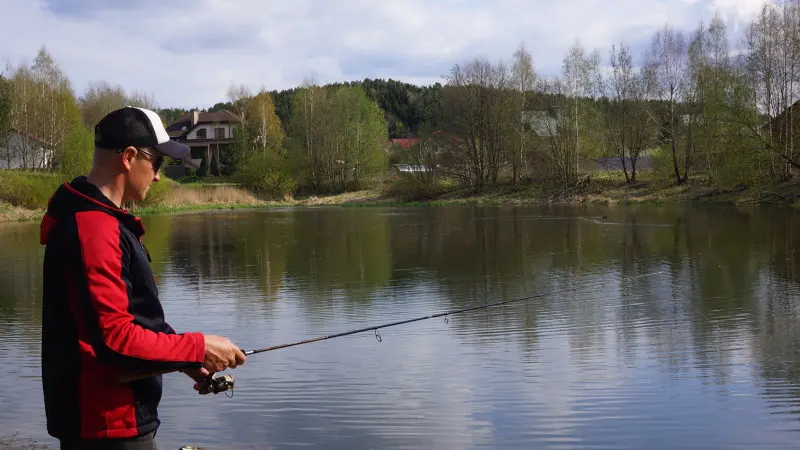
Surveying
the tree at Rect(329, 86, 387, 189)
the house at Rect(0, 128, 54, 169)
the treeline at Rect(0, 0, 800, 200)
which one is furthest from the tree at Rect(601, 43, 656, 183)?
the house at Rect(0, 128, 54, 169)

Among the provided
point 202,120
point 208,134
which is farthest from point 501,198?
point 202,120

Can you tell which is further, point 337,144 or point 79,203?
point 337,144

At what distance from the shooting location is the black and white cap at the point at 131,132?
9.31ft

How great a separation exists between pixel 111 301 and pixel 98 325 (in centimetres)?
9

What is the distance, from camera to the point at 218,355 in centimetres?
286

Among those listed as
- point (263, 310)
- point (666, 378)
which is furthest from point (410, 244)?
point (666, 378)

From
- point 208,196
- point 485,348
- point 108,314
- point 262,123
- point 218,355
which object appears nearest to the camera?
point 108,314

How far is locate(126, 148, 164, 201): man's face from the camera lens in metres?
2.88

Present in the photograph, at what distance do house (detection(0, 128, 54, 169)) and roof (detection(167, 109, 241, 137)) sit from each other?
2629cm

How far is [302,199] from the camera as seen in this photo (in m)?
59.2

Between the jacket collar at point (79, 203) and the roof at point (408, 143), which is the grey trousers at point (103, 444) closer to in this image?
the jacket collar at point (79, 203)

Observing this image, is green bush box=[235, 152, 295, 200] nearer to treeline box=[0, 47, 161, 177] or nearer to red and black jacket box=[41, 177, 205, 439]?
treeline box=[0, 47, 161, 177]

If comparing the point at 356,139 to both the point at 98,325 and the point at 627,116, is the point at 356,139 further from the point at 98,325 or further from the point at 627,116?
the point at 98,325

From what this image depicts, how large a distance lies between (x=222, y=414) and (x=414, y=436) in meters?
1.66
